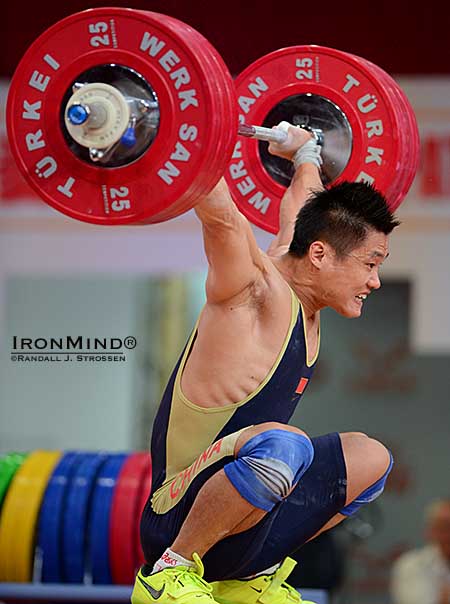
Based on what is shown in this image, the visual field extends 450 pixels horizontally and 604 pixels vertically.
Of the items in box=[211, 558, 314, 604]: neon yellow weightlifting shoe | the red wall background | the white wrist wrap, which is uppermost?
the red wall background

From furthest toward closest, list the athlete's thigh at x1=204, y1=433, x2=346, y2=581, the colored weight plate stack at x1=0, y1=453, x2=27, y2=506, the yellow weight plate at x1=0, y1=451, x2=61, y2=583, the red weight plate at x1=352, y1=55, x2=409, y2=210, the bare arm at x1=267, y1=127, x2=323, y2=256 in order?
the colored weight plate stack at x1=0, y1=453, x2=27, y2=506
the yellow weight plate at x1=0, y1=451, x2=61, y2=583
the red weight plate at x1=352, y1=55, x2=409, y2=210
the bare arm at x1=267, y1=127, x2=323, y2=256
the athlete's thigh at x1=204, y1=433, x2=346, y2=581

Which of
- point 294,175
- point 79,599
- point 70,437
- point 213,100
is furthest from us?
point 70,437

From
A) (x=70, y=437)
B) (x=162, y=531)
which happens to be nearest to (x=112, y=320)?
(x=70, y=437)

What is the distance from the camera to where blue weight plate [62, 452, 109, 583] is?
4.49 m

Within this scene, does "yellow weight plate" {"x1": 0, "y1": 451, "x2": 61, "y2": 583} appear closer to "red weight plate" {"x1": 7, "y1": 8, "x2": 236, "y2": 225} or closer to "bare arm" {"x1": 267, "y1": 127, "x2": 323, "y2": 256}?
"bare arm" {"x1": 267, "y1": 127, "x2": 323, "y2": 256}

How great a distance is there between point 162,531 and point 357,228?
854 mm

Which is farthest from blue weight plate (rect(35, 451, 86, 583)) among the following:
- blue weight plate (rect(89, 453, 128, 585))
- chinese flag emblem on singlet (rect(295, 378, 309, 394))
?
chinese flag emblem on singlet (rect(295, 378, 309, 394))

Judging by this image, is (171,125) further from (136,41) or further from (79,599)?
(79,599)

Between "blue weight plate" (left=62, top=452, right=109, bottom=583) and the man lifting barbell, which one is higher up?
the man lifting barbell

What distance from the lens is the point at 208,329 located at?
2783 millimetres

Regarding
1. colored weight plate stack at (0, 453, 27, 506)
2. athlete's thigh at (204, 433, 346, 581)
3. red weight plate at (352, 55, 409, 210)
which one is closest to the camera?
athlete's thigh at (204, 433, 346, 581)

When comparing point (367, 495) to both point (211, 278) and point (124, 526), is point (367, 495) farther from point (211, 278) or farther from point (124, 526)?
point (124, 526)

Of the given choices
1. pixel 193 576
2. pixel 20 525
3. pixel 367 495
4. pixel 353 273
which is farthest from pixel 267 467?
pixel 20 525

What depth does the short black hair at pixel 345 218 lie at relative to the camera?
113 inches
